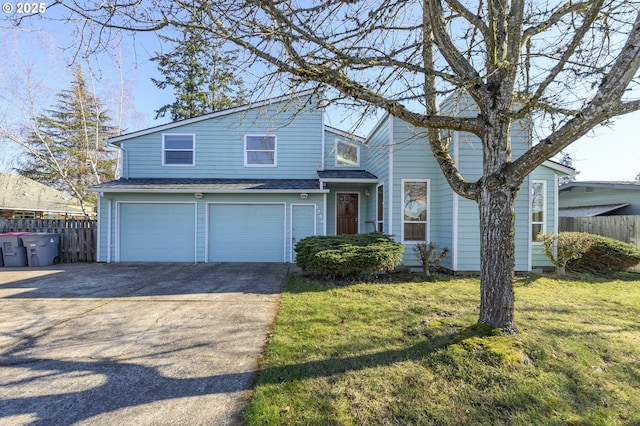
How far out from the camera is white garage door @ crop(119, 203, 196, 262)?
1010 centimetres

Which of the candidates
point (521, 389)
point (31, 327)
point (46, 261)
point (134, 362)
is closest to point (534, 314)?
point (521, 389)

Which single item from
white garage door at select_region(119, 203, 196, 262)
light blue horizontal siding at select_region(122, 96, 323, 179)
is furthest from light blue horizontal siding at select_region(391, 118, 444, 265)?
white garage door at select_region(119, 203, 196, 262)

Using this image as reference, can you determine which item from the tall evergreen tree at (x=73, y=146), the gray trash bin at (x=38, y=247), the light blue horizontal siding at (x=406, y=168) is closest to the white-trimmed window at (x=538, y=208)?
the light blue horizontal siding at (x=406, y=168)

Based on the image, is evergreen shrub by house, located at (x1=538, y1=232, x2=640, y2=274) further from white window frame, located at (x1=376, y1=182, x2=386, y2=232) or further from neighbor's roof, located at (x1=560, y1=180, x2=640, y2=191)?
neighbor's roof, located at (x1=560, y1=180, x2=640, y2=191)

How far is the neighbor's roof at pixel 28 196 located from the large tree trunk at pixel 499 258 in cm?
2264

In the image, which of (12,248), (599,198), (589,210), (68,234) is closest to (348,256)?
(68,234)

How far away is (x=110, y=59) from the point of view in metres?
3.46

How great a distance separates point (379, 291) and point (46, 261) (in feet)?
35.0

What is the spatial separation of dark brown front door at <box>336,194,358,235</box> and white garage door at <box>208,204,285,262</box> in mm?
2374

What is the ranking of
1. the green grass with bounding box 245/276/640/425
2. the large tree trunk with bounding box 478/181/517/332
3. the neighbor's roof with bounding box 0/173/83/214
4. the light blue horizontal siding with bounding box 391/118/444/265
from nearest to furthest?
the green grass with bounding box 245/276/640/425, the large tree trunk with bounding box 478/181/517/332, the light blue horizontal siding with bounding box 391/118/444/265, the neighbor's roof with bounding box 0/173/83/214

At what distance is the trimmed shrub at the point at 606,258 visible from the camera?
8305 mm

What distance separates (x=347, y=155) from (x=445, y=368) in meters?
9.35

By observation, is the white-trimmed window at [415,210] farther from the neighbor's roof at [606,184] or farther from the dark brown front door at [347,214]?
the neighbor's roof at [606,184]

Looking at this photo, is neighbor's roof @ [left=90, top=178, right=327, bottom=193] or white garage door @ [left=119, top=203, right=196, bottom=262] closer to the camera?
neighbor's roof @ [left=90, top=178, right=327, bottom=193]
